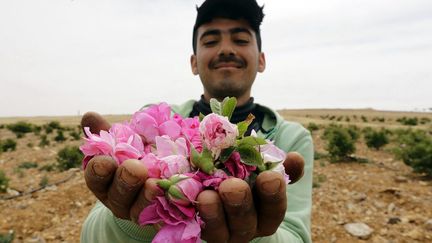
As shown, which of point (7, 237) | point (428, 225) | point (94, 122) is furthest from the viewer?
point (428, 225)

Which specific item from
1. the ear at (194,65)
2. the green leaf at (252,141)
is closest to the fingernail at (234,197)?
the green leaf at (252,141)

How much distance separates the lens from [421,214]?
7.22m

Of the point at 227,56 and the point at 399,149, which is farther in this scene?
the point at 399,149

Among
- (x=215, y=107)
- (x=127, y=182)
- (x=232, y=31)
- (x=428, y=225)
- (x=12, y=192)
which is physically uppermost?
(x=232, y=31)

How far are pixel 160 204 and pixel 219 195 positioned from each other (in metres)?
0.21

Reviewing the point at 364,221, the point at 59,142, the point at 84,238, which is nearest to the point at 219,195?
the point at 84,238

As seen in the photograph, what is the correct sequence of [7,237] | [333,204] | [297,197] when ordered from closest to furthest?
[297,197]
[7,237]
[333,204]

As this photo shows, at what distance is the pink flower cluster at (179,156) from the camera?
1.30 m

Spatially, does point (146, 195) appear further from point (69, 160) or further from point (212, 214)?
point (69, 160)

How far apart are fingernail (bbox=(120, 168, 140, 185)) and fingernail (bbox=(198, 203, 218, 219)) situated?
25 centimetres

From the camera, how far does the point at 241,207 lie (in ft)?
4.41

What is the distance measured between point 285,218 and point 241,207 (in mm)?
1033

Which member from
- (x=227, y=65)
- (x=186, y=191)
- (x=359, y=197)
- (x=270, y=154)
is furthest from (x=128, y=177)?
(x=359, y=197)

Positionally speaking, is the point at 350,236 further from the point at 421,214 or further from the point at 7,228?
the point at 7,228
